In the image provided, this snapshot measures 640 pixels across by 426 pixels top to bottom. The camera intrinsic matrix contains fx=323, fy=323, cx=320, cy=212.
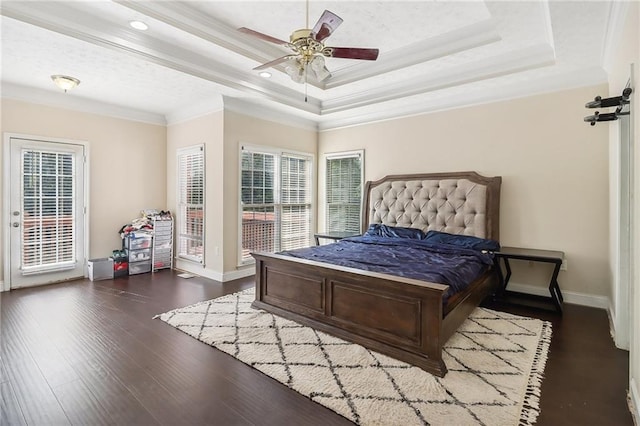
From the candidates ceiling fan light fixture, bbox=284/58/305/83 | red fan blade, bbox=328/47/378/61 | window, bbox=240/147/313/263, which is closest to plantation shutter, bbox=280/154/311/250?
window, bbox=240/147/313/263

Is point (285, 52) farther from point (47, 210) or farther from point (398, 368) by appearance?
point (47, 210)

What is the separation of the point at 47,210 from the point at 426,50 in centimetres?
548

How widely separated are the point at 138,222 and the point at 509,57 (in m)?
5.77

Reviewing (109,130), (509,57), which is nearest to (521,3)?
(509,57)

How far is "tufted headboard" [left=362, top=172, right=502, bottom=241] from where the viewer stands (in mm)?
4215

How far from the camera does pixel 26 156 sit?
4391mm

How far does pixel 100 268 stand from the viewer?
4.84m

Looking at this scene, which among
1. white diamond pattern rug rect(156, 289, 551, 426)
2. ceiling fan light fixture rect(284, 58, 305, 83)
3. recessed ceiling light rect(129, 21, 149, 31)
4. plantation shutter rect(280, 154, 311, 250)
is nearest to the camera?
white diamond pattern rug rect(156, 289, 551, 426)

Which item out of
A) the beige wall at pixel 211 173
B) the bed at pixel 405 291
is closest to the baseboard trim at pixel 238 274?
the beige wall at pixel 211 173

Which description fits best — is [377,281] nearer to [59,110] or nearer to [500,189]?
[500,189]

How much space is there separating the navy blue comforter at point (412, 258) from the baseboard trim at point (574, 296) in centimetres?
80

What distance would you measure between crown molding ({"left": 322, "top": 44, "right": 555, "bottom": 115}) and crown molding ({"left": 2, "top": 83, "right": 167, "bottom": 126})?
126 inches

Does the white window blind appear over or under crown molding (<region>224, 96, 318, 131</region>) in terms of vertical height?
under

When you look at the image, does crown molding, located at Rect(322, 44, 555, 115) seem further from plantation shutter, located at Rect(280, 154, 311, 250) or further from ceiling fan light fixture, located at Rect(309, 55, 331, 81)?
ceiling fan light fixture, located at Rect(309, 55, 331, 81)
